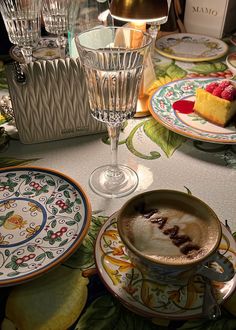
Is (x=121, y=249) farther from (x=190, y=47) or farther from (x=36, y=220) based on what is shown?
(x=190, y=47)

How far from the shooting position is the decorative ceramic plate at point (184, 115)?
67 centimetres

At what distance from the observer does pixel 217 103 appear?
2.39 ft

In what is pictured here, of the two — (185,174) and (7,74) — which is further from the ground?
(7,74)

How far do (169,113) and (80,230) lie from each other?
0.36 meters

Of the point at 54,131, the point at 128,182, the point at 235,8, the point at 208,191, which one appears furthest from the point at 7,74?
the point at 235,8

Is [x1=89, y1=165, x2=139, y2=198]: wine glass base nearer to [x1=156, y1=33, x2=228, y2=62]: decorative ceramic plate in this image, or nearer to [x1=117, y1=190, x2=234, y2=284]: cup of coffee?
[x1=117, y1=190, x2=234, y2=284]: cup of coffee

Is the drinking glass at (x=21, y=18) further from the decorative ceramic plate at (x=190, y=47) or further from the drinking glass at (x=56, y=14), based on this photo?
the decorative ceramic plate at (x=190, y=47)

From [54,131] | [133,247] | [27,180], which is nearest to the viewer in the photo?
[133,247]

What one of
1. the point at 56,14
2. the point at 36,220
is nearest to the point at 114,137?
the point at 36,220

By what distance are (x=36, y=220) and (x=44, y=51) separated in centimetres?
67

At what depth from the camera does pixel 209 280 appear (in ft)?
1.36

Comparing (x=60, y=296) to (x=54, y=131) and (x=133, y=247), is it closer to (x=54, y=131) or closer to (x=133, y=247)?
(x=133, y=247)

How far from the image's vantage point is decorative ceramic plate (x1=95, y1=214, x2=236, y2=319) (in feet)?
1.28

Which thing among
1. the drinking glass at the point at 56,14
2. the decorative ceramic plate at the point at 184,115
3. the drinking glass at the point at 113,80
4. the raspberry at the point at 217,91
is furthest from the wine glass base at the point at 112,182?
the drinking glass at the point at 56,14
